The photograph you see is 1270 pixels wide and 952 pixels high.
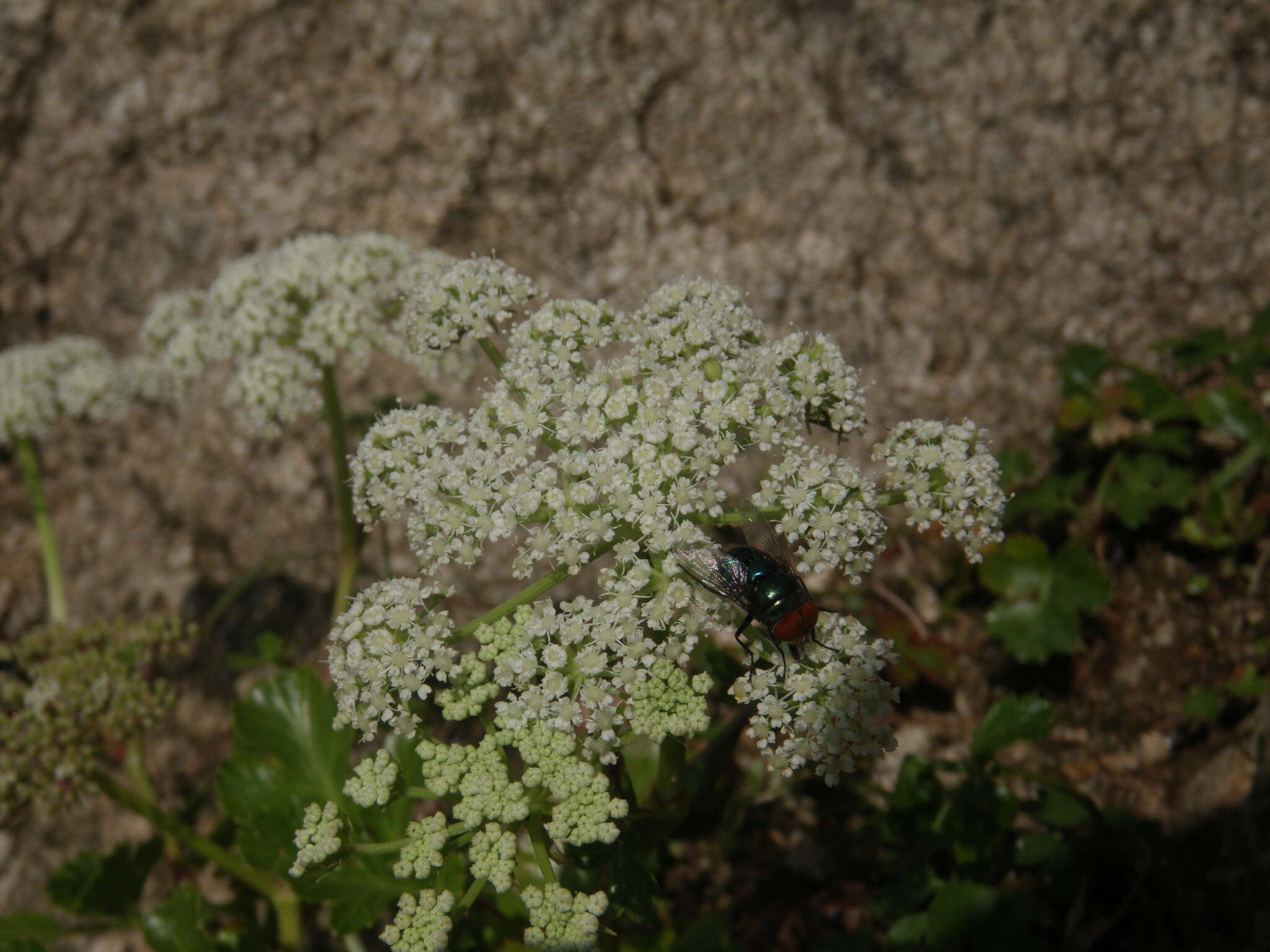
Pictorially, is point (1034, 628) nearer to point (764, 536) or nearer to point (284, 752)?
point (764, 536)

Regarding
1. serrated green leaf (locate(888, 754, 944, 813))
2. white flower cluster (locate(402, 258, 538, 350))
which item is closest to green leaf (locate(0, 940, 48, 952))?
white flower cluster (locate(402, 258, 538, 350))

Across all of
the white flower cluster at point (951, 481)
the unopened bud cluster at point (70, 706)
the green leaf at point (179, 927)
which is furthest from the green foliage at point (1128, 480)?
the unopened bud cluster at point (70, 706)

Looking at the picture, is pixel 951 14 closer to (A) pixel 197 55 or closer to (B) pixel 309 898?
(A) pixel 197 55

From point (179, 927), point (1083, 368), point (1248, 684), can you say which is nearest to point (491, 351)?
point (179, 927)

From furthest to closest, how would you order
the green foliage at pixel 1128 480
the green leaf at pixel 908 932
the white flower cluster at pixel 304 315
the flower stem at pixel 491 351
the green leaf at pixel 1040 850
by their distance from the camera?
the green foliage at pixel 1128 480 → the white flower cluster at pixel 304 315 → the green leaf at pixel 1040 850 → the green leaf at pixel 908 932 → the flower stem at pixel 491 351

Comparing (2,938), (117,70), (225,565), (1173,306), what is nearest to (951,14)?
(1173,306)

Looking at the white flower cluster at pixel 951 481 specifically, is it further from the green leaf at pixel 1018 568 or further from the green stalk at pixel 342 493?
the green stalk at pixel 342 493
